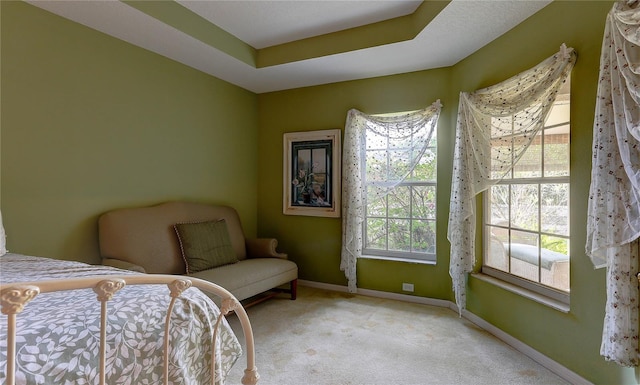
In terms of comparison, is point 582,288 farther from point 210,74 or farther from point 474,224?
point 210,74

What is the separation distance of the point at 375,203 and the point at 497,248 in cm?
134

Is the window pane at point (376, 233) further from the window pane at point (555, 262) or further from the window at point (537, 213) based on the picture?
the window pane at point (555, 262)

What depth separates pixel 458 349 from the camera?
2375 millimetres

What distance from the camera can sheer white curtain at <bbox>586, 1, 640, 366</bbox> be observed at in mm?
1553

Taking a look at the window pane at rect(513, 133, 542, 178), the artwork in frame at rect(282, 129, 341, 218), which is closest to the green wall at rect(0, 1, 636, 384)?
the artwork in frame at rect(282, 129, 341, 218)

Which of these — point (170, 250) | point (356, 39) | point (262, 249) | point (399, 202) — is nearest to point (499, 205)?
point (399, 202)

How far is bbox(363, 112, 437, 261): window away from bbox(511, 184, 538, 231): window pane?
2.86 feet

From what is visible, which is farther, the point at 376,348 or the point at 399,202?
the point at 399,202

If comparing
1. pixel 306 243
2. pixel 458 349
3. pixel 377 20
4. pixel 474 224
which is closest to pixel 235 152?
pixel 306 243

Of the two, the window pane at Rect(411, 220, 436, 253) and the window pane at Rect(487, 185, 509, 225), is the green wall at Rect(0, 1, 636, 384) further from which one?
the window pane at Rect(487, 185, 509, 225)

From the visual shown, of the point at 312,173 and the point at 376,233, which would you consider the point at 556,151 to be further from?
the point at 312,173

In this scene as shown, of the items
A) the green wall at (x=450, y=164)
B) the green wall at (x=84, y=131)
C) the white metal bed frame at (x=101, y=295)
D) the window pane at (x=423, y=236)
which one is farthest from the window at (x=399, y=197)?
the white metal bed frame at (x=101, y=295)

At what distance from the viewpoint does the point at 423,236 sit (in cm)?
342

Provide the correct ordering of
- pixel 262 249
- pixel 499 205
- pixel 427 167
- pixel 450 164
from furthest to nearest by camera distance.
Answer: pixel 262 249 → pixel 427 167 → pixel 450 164 → pixel 499 205
